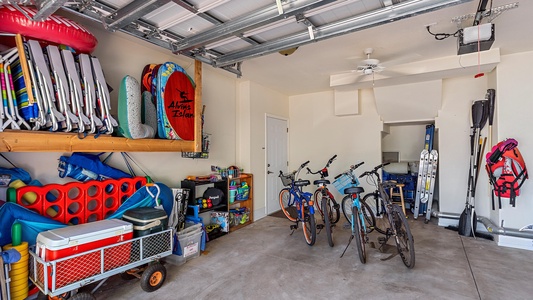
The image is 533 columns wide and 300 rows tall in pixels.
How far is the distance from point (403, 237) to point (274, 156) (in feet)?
9.97

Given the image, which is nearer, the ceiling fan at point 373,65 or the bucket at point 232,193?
the ceiling fan at point 373,65

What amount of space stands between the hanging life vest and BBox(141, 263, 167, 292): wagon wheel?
4182 mm

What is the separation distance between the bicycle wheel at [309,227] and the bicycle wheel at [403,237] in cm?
98

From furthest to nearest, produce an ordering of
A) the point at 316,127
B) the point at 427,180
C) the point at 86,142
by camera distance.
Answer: the point at 316,127, the point at 427,180, the point at 86,142

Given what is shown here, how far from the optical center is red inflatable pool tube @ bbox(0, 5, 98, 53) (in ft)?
6.05

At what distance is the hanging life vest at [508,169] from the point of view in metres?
3.28

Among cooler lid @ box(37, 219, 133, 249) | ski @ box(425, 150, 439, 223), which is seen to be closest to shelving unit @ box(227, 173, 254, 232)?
cooler lid @ box(37, 219, 133, 249)

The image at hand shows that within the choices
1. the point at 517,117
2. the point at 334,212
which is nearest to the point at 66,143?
the point at 334,212

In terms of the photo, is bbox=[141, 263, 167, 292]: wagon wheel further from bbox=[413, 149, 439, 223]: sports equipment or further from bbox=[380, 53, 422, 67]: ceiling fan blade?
bbox=[413, 149, 439, 223]: sports equipment

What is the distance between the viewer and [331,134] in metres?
5.58

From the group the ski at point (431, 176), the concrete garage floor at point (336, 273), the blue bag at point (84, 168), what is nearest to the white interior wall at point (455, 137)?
the ski at point (431, 176)

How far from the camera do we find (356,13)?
215cm

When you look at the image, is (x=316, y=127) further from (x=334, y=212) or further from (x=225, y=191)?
(x=225, y=191)

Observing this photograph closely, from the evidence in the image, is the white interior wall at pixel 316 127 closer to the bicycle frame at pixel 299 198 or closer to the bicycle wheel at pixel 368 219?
the bicycle frame at pixel 299 198
